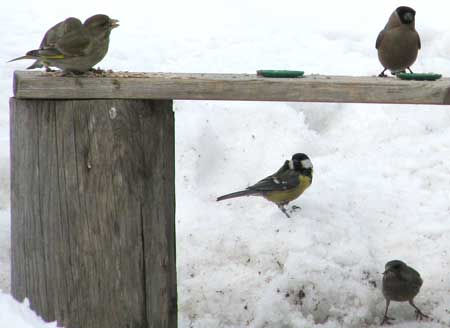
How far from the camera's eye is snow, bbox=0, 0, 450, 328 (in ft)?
21.5

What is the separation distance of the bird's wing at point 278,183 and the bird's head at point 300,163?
8cm

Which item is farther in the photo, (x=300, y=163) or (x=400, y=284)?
(x=300, y=163)

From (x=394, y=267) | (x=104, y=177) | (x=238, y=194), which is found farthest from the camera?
(x=238, y=194)

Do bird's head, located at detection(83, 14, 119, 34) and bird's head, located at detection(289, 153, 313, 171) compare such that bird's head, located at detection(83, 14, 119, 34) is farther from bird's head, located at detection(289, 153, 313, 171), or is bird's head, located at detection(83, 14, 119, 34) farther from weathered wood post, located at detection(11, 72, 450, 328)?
bird's head, located at detection(289, 153, 313, 171)

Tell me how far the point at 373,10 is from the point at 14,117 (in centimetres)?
661

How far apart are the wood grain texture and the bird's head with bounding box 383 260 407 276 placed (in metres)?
1.91

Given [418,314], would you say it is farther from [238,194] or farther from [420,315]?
[238,194]

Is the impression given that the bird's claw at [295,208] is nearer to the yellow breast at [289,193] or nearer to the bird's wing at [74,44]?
the yellow breast at [289,193]

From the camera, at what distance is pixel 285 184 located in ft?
25.6

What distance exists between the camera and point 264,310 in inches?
250

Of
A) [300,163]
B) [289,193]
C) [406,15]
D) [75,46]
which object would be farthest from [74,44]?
[300,163]

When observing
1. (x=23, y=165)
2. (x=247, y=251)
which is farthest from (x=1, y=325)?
(x=247, y=251)

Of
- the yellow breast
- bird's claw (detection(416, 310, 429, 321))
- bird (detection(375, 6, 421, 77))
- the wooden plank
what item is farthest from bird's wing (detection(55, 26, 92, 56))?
bird's claw (detection(416, 310, 429, 321))

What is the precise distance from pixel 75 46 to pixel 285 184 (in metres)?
3.10
